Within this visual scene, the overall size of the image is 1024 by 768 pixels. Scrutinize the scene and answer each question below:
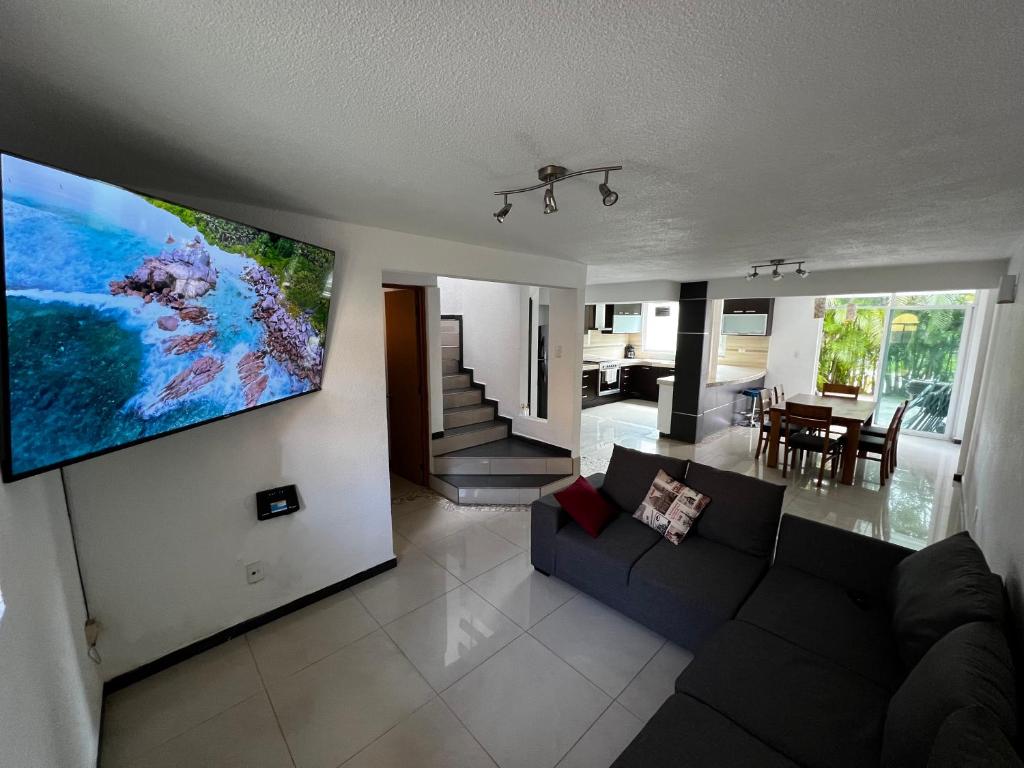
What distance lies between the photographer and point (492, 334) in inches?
210

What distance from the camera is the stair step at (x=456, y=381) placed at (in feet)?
18.2

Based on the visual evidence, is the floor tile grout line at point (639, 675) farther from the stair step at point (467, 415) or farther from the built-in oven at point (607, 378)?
the built-in oven at point (607, 378)

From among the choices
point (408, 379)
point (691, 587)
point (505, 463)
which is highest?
point (408, 379)

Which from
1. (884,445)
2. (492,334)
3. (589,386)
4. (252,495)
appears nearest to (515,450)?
(492,334)

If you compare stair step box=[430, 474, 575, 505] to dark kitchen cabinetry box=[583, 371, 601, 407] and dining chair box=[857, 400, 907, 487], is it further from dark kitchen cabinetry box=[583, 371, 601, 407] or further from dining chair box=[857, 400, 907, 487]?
dark kitchen cabinetry box=[583, 371, 601, 407]

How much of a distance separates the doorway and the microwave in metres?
6.41

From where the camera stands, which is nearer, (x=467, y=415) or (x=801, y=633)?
(x=801, y=633)

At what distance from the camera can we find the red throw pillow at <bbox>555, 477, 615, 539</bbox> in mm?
2756

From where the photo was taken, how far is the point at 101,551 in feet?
6.41

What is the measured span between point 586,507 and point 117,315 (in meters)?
2.54

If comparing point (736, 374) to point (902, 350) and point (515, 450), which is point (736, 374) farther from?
point (515, 450)

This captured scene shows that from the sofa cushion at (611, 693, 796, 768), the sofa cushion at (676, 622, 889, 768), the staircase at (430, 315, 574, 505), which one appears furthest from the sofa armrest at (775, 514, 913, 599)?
the staircase at (430, 315, 574, 505)

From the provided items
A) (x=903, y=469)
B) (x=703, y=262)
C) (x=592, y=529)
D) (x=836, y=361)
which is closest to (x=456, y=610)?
(x=592, y=529)

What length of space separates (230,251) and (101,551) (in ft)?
5.18
